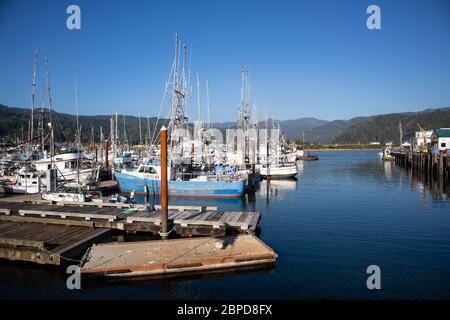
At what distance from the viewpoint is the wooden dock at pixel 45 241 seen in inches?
575

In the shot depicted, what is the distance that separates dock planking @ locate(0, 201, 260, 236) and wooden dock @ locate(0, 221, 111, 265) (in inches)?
30.2

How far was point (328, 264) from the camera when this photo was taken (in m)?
15.4

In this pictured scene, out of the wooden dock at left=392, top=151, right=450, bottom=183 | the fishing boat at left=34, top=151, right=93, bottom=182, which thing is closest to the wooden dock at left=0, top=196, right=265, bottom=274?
the fishing boat at left=34, top=151, right=93, bottom=182

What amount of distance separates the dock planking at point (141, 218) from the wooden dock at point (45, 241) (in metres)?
0.77

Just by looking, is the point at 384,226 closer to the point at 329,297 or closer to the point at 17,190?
the point at 329,297

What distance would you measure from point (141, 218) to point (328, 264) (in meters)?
10.6

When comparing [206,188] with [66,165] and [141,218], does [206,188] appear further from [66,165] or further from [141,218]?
[66,165]

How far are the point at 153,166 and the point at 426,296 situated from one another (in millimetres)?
28404

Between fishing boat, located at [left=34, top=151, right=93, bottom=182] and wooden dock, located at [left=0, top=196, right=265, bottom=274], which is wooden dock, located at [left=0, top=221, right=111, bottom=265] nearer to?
wooden dock, located at [left=0, top=196, right=265, bottom=274]

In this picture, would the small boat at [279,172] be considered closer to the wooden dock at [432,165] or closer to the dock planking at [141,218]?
the wooden dock at [432,165]

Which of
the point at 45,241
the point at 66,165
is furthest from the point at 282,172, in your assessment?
the point at 45,241

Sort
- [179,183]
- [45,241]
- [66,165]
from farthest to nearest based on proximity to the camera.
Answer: [66,165] < [179,183] < [45,241]
